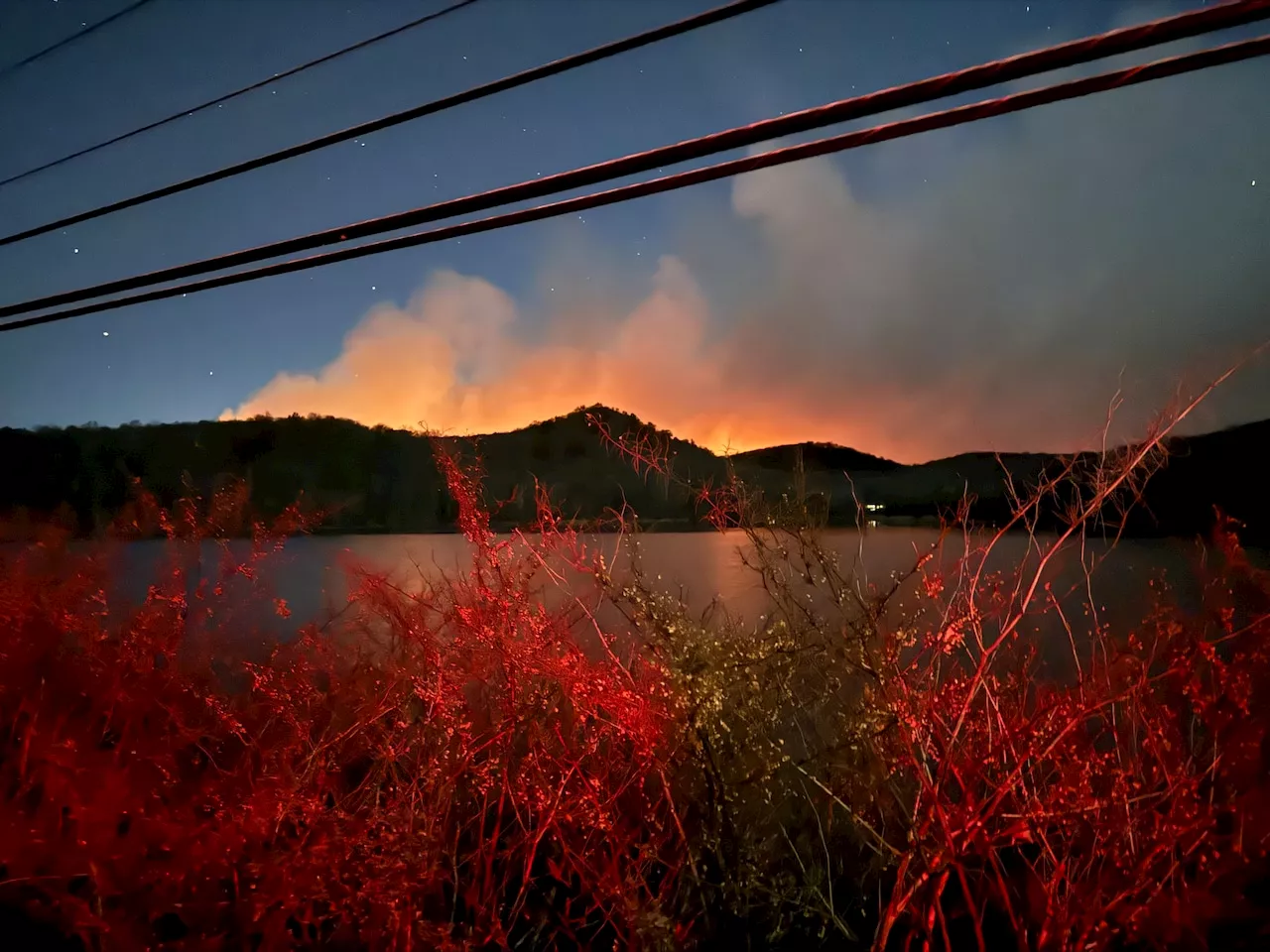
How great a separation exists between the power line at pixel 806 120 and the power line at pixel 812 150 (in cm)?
16

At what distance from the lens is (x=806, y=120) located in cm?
306

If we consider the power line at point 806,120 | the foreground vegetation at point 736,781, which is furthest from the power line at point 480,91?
the foreground vegetation at point 736,781

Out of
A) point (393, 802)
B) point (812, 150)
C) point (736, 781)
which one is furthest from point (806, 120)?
point (393, 802)

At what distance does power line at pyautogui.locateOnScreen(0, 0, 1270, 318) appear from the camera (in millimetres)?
2529

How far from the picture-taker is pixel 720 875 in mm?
5680

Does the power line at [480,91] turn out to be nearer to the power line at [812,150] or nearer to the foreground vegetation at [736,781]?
the power line at [812,150]

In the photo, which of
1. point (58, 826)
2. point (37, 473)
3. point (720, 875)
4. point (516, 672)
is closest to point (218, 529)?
point (58, 826)

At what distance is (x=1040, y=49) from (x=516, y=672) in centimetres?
519

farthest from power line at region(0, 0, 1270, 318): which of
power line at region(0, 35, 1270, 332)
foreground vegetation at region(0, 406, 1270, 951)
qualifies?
foreground vegetation at region(0, 406, 1270, 951)

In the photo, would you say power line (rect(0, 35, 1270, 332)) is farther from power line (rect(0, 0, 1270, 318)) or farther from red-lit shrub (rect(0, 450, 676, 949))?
red-lit shrub (rect(0, 450, 676, 949))

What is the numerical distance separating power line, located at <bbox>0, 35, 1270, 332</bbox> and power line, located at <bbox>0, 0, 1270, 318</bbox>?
0.16 m

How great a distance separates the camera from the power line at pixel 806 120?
253 centimetres

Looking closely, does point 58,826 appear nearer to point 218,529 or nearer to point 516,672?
point 516,672

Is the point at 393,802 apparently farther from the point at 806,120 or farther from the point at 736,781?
the point at 806,120
